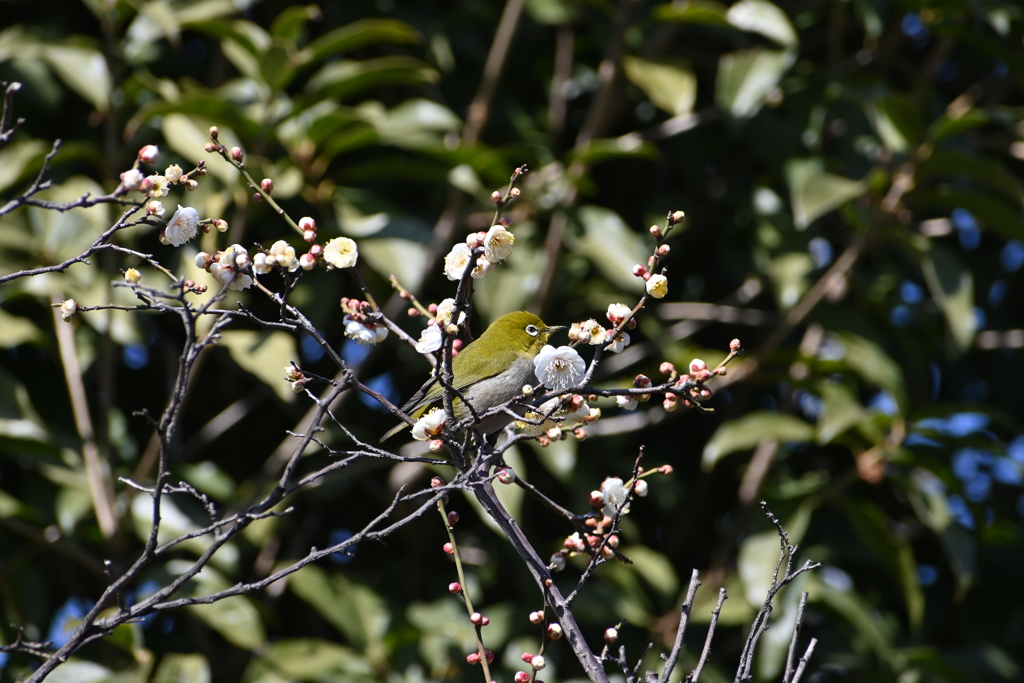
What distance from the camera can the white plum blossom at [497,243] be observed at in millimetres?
1157

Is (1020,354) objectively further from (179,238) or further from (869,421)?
(179,238)

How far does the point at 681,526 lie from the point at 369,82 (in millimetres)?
1754

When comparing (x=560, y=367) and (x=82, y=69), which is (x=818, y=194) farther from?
(x=82, y=69)

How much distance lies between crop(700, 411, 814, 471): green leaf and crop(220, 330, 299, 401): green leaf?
1.23m

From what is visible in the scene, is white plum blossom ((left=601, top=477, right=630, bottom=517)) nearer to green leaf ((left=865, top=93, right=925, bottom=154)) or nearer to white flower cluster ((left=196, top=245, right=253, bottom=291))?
white flower cluster ((left=196, top=245, right=253, bottom=291))

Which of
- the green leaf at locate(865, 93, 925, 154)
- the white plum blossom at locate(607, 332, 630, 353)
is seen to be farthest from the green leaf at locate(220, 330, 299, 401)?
the green leaf at locate(865, 93, 925, 154)

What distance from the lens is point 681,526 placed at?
294 cm

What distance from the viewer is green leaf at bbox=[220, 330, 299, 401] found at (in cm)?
221

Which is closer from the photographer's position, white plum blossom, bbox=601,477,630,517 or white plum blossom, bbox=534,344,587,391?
white plum blossom, bbox=534,344,587,391

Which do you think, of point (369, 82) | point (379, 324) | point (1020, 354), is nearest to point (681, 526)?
point (1020, 354)

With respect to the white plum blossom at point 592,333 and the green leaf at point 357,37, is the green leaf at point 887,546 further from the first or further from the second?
the green leaf at point 357,37

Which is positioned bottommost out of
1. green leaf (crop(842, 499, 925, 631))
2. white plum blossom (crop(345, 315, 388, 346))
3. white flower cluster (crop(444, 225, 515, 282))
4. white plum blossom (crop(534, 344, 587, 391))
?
green leaf (crop(842, 499, 925, 631))

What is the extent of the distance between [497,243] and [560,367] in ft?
0.63

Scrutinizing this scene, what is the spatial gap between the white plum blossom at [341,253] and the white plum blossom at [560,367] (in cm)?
29
